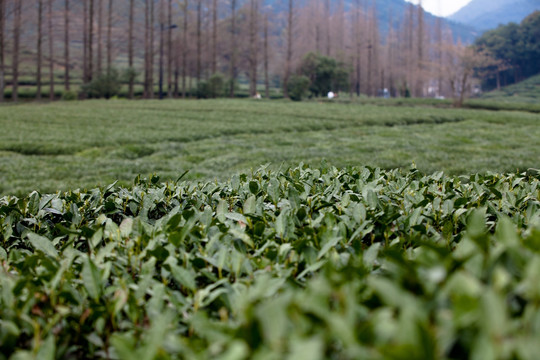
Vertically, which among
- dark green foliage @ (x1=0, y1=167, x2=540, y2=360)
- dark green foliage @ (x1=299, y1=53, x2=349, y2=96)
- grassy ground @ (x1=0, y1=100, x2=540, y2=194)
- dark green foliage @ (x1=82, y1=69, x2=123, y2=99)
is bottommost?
dark green foliage @ (x1=0, y1=167, x2=540, y2=360)

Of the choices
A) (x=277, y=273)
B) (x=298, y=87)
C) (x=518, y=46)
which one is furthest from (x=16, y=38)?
(x=518, y=46)

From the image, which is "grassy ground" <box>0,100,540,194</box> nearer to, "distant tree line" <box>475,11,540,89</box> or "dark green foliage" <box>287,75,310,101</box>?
"dark green foliage" <box>287,75,310,101</box>

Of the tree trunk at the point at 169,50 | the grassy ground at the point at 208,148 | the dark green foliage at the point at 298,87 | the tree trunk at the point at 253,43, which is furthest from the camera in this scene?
the tree trunk at the point at 253,43

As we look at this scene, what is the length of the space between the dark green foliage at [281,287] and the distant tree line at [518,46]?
71802 millimetres

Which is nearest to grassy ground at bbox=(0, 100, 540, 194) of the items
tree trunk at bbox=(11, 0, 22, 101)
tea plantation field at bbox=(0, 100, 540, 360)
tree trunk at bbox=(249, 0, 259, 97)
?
tea plantation field at bbox=(0, 100, 540, 360)

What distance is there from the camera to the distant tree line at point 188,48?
35.5 m

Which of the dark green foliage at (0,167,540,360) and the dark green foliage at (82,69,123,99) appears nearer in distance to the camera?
the dark green foliage at (0,167,540,360)

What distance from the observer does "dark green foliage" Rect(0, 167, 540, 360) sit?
710mm

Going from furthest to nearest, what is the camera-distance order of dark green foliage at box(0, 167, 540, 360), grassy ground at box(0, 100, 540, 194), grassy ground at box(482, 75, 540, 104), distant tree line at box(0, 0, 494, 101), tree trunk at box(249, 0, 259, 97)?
grassy ground at box(482, 75, 540, 104) → tree trunk at box(249, 0, 259, 97) → distant tree line at box(0, 0, 494, 101) → grassy ground at box(0, 100, 540, 194) → dark green foliage at box(0, 167, 540, 360)

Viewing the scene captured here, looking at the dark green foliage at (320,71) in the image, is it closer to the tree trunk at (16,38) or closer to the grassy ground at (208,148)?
the tree trunk at (16,38)

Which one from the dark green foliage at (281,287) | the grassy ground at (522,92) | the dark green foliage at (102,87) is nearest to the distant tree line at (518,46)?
the grassy ground at (522,92)

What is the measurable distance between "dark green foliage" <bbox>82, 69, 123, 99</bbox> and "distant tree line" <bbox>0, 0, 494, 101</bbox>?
8 cm

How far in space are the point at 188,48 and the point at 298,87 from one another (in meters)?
12.0

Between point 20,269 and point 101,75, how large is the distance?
1454 inches
